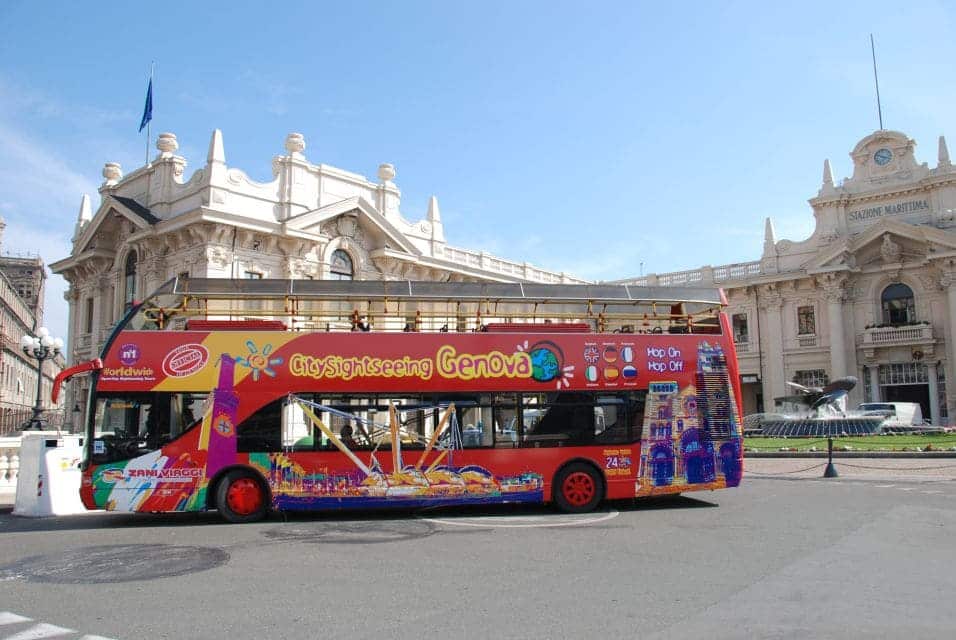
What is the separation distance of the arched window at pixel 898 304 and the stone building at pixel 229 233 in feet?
82.0

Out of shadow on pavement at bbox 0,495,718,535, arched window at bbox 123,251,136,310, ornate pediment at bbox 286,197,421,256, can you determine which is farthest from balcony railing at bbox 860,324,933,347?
arched window at bbox 123,251,136,310

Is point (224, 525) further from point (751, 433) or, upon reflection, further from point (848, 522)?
point (751, 433)

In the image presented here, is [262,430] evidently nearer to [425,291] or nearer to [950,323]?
[425,291]

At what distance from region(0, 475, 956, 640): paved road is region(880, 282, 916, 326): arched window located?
35412 mm

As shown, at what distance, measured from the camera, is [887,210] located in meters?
44.9

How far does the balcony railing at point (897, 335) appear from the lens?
42656 mm

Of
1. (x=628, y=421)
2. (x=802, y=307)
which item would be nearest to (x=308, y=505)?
(x=628, y=421)

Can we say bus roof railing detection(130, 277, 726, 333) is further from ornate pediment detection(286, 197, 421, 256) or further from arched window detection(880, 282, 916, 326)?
arched window detection(880, 282, 916, 326)

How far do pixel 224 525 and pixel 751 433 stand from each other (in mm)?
31387

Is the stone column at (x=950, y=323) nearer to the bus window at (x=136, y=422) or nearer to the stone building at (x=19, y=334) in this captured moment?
the bus window at (x=136, y=422)

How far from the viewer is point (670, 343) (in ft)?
46.3

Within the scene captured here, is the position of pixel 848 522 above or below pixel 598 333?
below

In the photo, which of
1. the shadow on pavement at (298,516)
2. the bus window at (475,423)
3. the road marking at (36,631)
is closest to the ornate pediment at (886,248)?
the shadow on pavement at (298,516)

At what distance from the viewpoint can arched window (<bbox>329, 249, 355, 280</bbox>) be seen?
3428cm
